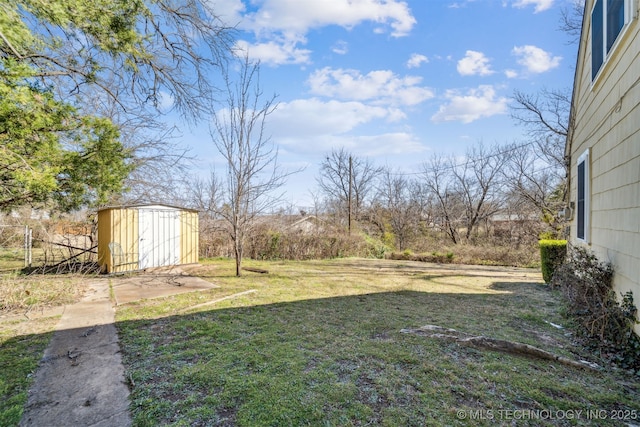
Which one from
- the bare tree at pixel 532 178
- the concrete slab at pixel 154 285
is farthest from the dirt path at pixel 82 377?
the bare tree at pixel 532 178

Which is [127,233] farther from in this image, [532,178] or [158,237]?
[532,178]

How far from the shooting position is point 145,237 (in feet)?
26.6

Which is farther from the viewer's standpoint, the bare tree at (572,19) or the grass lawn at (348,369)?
the bare tree at (572,19)

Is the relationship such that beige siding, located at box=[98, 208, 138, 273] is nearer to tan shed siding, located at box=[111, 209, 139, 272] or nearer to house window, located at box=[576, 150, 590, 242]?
tan shed siding, located at box=[111, 209, 139, 272]

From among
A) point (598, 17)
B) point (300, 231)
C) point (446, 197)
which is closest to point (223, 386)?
point (598, 17)

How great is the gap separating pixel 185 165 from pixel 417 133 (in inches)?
443

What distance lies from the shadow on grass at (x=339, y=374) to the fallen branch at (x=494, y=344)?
0.39 feet

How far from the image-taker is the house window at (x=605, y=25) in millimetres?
3376

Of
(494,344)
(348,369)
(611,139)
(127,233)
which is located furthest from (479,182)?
(348,369)

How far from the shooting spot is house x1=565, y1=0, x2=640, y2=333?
9.70 ft

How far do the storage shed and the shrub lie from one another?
8975 mm

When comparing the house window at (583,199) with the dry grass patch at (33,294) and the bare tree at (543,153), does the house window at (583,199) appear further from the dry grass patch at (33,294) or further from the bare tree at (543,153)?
the dry grass patch at (33,294)

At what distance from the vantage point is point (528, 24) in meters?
7.70

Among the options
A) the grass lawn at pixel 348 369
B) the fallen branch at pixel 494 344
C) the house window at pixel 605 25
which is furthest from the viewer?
the house window at pixel 605 25
